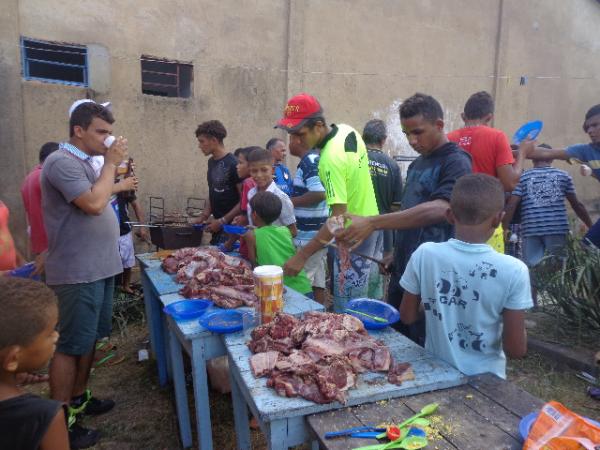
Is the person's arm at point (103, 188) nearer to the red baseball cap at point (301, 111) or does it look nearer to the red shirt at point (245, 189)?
the red baseball cap at point (301, 111)

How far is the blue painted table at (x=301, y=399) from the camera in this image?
Result: 5.02 feet

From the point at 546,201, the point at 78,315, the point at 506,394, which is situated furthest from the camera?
the point at 546,201

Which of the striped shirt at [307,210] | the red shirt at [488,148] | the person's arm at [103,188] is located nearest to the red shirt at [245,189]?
the striped shirt at [307,210]

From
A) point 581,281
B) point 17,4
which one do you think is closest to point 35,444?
point 581,281

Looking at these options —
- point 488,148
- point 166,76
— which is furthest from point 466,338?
point 166,76

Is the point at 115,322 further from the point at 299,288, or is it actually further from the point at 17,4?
the point at 17,4

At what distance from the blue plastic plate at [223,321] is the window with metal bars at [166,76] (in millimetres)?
5068

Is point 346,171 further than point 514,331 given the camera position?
Yes

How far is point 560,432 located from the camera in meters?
1.34

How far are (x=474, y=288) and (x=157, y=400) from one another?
3.00 metres

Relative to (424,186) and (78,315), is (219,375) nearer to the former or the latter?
(78,315)

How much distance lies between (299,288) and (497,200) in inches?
74.3

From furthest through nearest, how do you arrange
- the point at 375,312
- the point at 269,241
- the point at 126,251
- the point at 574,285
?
the point at 126,251
the point at 574,285
the point at 269,241
the point at 375,312

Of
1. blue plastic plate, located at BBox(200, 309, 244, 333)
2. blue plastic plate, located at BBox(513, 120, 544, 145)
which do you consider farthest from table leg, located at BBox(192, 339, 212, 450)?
blue plastic plate, located at BBox(513, 120, 544, 145)
